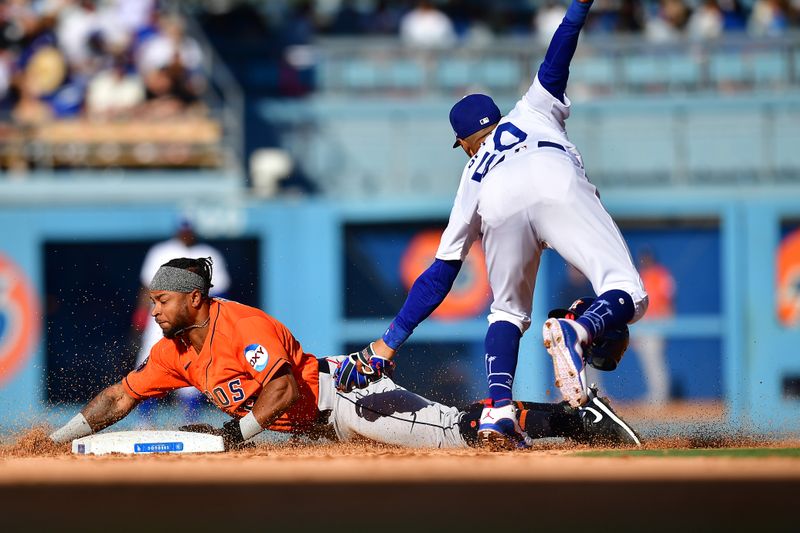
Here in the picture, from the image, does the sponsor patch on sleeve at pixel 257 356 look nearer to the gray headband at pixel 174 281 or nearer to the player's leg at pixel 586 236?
the gray headband at pixel 174 281

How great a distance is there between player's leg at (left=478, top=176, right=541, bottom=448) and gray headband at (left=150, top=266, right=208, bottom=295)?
1448 millimetres

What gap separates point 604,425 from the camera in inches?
232

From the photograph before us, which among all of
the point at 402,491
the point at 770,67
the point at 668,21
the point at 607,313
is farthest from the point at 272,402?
the point at 668,21

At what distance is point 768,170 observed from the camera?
11484mm

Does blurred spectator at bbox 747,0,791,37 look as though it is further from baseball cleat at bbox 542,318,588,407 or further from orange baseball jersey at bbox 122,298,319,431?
baseball cleat at bbox 542,318,588,407

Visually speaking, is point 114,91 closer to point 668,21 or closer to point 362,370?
point 668,21

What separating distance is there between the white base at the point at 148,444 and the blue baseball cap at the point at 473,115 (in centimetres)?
193

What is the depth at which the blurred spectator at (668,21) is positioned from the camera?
43.5 ft

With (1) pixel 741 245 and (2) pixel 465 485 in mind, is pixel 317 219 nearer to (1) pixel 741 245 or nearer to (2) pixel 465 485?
(1) pixel 741 245

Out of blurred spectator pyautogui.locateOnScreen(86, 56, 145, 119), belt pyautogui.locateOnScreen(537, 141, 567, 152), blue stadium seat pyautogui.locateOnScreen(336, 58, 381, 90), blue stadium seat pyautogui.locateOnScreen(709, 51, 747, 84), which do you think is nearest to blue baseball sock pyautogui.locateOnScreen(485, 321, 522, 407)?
belt pyautogui.locateOnScreen(537, 141, 567, 152)

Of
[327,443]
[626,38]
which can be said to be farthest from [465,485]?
[626,38]

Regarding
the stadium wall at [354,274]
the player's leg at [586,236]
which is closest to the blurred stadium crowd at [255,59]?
the stadium wall at [354,274]

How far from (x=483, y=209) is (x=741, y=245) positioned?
652 cm

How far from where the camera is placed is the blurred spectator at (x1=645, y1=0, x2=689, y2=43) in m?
13.2
